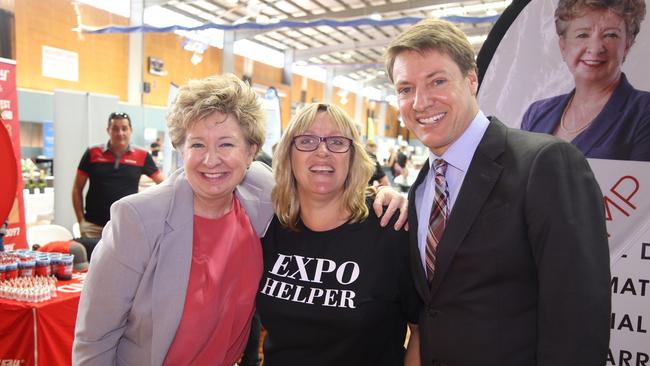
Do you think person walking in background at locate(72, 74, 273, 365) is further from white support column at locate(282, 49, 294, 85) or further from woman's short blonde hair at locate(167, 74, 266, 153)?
white support column at locate(282, 49, 294, 85)

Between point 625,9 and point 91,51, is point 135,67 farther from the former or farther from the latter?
point 625,9

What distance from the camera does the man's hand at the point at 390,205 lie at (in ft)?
5.14

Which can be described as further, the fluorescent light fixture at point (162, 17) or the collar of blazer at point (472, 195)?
the fluorescent light fixture at point (162, 17)

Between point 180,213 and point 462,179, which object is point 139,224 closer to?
point 180,213

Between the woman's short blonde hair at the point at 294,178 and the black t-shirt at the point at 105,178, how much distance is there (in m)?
3.31

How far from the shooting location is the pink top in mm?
1482

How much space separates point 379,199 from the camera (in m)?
1.68

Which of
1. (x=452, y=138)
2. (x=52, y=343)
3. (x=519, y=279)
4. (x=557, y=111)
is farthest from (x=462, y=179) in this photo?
(x=52, y=343)

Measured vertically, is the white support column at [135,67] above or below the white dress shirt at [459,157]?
above

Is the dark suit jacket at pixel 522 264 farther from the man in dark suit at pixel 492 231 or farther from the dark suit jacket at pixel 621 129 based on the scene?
the dark suit jacket at pixel 621 129

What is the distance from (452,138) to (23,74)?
11.2 m

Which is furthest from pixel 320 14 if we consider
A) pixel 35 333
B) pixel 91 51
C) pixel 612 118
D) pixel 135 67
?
pixel 612 118

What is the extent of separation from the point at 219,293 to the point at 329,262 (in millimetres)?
393

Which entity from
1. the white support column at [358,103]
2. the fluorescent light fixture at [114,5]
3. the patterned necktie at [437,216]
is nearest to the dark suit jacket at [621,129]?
the patterned necktie at [437,216]
